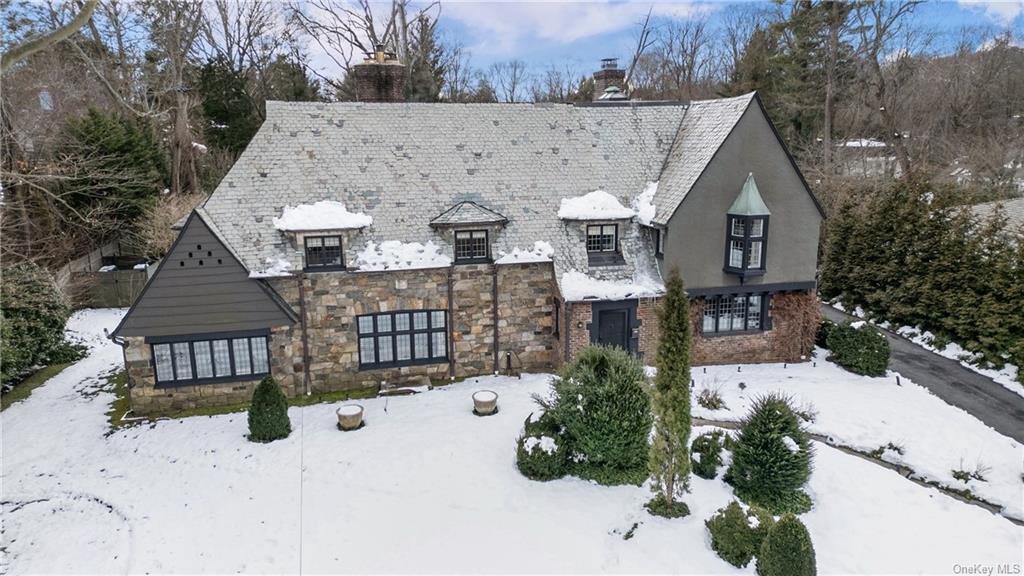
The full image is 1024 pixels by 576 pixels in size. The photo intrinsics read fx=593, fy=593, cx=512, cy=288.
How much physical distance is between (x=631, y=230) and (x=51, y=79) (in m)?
27.4

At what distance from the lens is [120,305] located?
1086 inches

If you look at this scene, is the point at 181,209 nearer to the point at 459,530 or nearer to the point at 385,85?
the point at 385,85

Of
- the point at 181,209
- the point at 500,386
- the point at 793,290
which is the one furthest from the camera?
the point at 181,209

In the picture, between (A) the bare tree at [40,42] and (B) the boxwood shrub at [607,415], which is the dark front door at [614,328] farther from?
(A) the bare tree at [40,42]

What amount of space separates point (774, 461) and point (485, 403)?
23.4 feet

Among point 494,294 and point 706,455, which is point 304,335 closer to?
point 494,294

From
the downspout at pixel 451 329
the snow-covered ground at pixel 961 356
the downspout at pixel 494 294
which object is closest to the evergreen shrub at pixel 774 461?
the downspout at pixel 494 294

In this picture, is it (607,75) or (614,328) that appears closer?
(614,328)

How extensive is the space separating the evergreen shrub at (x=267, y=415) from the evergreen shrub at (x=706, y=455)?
9.90m

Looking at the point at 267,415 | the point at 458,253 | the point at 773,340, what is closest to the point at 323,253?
the point at 458,253

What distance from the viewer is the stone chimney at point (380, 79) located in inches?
804

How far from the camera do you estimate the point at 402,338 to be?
17.8 m

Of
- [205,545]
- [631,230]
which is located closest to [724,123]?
[631,230]

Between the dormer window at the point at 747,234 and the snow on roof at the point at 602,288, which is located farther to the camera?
the dormer window at the point at 747,234
